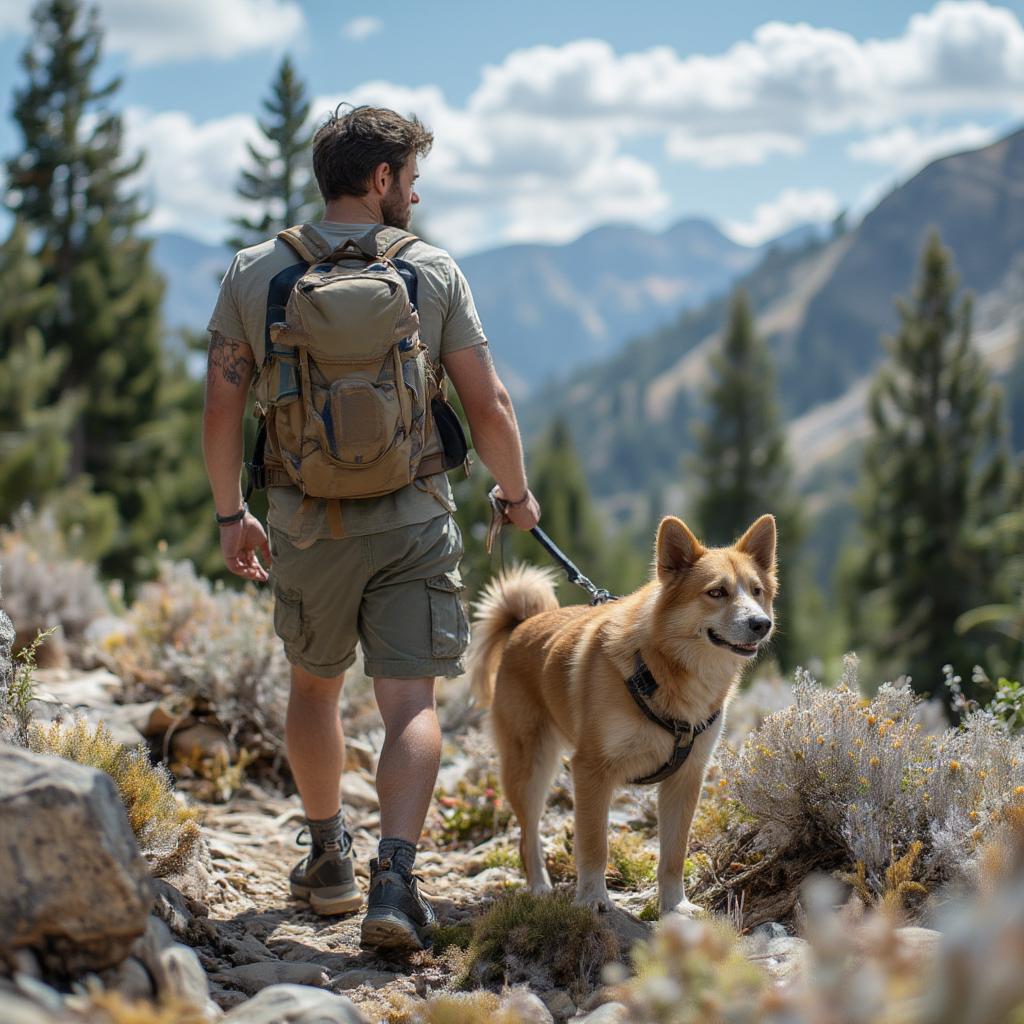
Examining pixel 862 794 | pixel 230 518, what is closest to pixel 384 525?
pixel 230 518

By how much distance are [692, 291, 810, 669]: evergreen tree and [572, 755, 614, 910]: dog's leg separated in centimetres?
4250

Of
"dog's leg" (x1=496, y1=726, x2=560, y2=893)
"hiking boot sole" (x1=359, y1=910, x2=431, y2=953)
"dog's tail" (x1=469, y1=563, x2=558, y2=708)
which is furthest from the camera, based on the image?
"dog's tail" (x1=469, y1=563, x2=558, y2=708)

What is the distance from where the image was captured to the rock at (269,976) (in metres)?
3.38

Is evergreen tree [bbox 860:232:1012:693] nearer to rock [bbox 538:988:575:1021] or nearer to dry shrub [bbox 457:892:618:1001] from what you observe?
dry shrub [bbox 457:892:618:1001]

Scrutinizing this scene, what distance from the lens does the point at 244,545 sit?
164 inches

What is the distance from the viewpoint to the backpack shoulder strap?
3.70 m

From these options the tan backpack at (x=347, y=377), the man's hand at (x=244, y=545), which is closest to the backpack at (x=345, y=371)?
the tan backpack at (x=347, y=377)

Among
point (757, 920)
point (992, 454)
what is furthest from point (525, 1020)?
point (992, 454)

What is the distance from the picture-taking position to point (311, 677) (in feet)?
13.6

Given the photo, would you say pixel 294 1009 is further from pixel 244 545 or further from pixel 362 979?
pixel 244 545

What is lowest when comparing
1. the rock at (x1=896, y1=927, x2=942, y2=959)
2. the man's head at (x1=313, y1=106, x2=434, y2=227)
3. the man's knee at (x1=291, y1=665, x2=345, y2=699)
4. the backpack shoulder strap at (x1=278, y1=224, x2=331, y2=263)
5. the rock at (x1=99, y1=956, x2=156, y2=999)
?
the rock at (x1=896, y1=927, x2=942, y2=959)

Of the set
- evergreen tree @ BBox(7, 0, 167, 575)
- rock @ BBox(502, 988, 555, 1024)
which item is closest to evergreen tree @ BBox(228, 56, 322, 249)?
evergreen tree @ BBox(7, 0, 167, 575)

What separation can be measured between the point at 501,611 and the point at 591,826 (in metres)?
1.23

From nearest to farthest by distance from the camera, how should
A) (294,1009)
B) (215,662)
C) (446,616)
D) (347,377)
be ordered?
(294,1009), (347,377), (446,616), (215,662)
